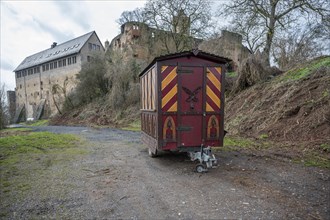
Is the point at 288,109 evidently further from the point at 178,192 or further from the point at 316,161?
the point at 178,192

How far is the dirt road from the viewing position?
303 centimetres

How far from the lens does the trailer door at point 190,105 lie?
5.36 m

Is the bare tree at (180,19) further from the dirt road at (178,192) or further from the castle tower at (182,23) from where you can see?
the dirt road at (178,192)

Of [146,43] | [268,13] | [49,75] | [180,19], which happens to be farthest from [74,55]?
[268,13]

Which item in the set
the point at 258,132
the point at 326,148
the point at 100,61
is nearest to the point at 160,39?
the point at 100,61

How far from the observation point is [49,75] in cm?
4531

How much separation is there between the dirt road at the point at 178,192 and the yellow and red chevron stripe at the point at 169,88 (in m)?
1.51

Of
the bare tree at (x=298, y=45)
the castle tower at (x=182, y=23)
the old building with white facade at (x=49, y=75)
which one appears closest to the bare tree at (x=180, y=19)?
the castle tower at (x=182, y=23)

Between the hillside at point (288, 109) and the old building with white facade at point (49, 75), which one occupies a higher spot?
the old building with white facade at point (49, 75)

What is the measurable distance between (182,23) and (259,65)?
1378 cm

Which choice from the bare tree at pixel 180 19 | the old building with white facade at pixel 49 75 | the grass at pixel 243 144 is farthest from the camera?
the old building with white facade at pixel 49 75

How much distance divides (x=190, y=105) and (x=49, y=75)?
4748 centimetres

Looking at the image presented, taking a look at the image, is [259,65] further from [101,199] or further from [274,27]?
[101,199]

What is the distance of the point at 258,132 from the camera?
8.34m
